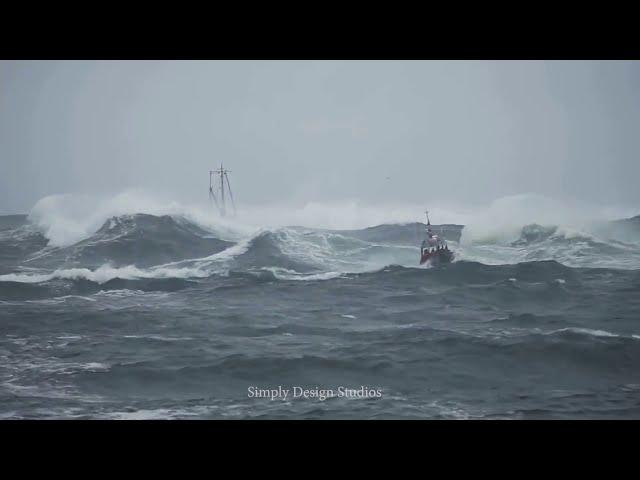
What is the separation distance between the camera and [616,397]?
588 cm

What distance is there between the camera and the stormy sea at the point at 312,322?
5.96 m

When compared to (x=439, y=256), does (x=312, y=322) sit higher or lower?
lower

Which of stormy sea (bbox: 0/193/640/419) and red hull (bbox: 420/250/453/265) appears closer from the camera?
stormy sea (bbox: 0/193/640/419)

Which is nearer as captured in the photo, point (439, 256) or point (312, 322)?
point (312, 322)

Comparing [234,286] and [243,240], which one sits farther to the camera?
[243,240]

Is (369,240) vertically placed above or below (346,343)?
above

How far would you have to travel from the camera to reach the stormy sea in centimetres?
596

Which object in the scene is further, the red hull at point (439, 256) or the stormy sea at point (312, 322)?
the red hull at point (439, 256)

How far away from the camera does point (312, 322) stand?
7.18 meters
